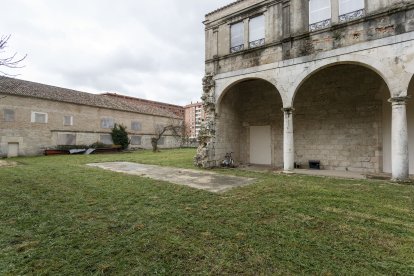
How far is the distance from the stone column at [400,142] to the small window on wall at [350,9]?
3315mm

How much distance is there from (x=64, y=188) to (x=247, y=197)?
502 centimetres

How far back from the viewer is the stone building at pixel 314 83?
23.3ft

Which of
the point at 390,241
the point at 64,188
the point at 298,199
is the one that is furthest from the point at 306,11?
the point at 64,188

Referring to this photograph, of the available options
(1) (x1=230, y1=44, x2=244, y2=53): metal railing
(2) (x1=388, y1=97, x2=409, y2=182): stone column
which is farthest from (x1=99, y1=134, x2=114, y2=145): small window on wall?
(2) (x1=388, y1=97, x2=409, y2=182): stone column

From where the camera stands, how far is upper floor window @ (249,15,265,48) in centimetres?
997

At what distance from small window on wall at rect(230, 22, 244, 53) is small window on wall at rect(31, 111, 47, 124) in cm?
1873

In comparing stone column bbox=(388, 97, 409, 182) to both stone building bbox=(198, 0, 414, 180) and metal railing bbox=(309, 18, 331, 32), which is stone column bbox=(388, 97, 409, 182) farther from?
metal railing bbox=(309, 18, 331, 32)

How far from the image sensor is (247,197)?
5.21 meters

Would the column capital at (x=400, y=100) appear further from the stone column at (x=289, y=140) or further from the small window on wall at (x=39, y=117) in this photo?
the small window on wall at (x=39, y=117)

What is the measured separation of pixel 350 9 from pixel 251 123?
660cm

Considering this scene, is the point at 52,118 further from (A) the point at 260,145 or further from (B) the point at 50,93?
(A) the point at 260,145

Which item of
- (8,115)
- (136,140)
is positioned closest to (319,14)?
(8,115)

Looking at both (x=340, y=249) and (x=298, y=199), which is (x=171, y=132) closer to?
(x=298, y=199)

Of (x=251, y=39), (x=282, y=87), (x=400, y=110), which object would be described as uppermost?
(x=251, y=39)
